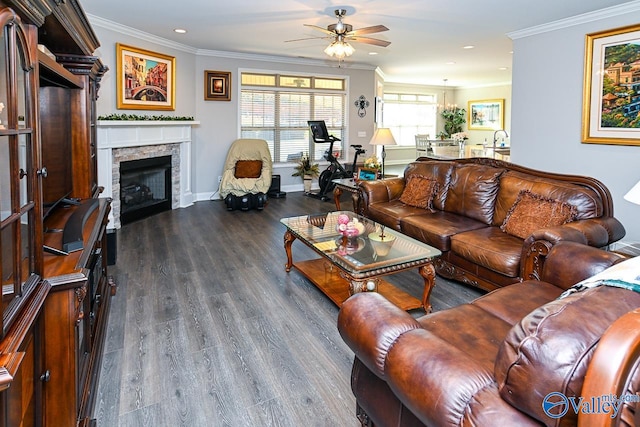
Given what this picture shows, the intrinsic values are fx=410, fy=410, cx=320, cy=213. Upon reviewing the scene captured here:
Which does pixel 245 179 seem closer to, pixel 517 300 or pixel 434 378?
pixel 517 300

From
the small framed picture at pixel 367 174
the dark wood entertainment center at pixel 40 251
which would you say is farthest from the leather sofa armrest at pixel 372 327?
the small framed picture at pixel 367 174

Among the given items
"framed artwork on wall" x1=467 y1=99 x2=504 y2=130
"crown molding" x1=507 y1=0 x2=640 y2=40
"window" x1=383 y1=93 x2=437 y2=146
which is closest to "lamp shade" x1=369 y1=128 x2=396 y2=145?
"crown molding" x1=507 y1=0 x2=640 y2=40

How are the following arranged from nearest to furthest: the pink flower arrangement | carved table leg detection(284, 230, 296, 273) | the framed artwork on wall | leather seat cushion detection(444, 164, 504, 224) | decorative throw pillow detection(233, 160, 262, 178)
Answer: the pink flower arrangement < carved table leg detection(284, 230, 296, 273) < leather seat cushion detection(444, 164, 504, 224) < decorative throw pillow detection(233, 160, 262, 178) < the framed artwork on wall

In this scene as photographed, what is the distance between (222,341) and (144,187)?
4.20m

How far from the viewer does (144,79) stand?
587 centimetres

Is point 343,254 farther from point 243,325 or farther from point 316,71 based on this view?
point 316,71

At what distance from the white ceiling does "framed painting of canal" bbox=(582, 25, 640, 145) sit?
353mm

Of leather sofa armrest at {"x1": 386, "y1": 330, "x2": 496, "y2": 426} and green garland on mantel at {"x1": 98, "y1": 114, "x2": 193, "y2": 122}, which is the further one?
green garland on mantel at {"x1": 98, "y1": 114, "x2": 193, "y2": 122}

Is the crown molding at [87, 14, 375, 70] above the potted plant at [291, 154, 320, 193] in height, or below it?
above

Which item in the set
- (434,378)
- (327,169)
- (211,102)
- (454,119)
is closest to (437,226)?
(434,378)

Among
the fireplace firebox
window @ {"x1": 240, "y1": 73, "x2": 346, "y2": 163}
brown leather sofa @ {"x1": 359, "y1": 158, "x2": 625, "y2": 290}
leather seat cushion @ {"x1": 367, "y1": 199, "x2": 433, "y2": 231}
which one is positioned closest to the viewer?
brown leather sofa @ {"x1": 359, "y1": 158, "x2": 625, "y2": 290}

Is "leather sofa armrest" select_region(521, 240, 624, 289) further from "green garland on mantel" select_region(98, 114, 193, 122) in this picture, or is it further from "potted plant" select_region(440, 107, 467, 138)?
"potted plant" select_region(440, 107, 467, 138)

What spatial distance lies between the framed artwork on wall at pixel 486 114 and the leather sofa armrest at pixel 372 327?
12255 mm

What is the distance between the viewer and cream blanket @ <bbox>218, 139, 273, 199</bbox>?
673 centimetres
